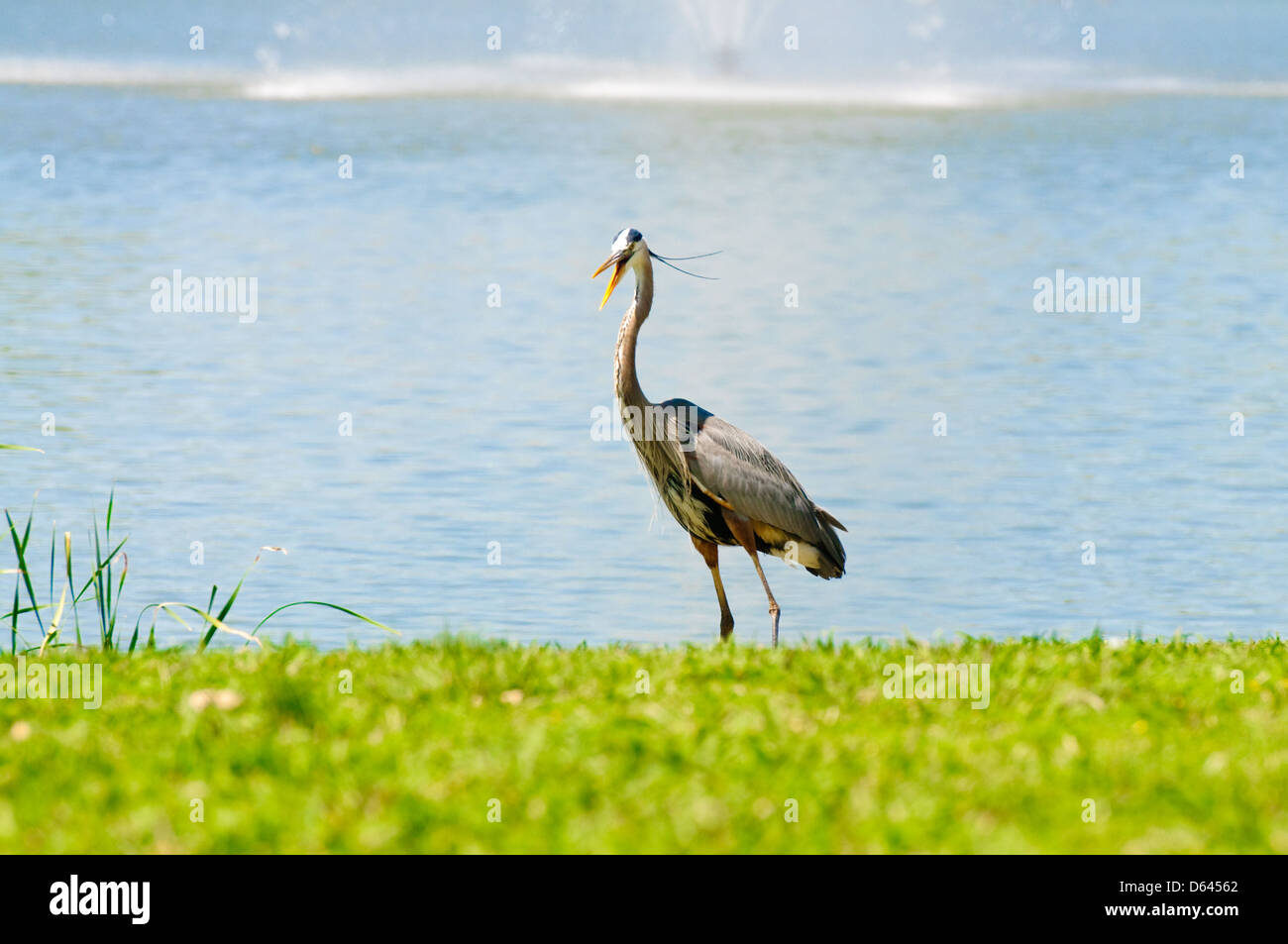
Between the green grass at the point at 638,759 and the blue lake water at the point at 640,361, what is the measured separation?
4459 mm

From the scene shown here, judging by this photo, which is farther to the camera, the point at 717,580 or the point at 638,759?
the point at 717,580

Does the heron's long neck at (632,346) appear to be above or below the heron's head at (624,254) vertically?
below

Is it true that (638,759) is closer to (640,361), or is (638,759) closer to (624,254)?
(624,254)

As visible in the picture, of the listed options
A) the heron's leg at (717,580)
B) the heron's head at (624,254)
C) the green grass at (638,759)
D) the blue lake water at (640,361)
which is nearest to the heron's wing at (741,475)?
the heron's leg at (717,580)

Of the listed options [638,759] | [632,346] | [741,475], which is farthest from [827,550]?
[638,759]

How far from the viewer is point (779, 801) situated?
5.54 metres

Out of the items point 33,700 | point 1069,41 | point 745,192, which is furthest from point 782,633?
point 1069,41

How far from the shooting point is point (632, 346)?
9.54 metres

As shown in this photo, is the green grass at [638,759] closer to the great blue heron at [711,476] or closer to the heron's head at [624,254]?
the great blue heron at [711,476]

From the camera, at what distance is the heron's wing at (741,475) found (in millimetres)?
9125

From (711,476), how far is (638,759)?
3347 mm

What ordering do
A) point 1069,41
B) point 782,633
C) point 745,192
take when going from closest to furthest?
point 782,633 < point 745,192 < point 1069,41
